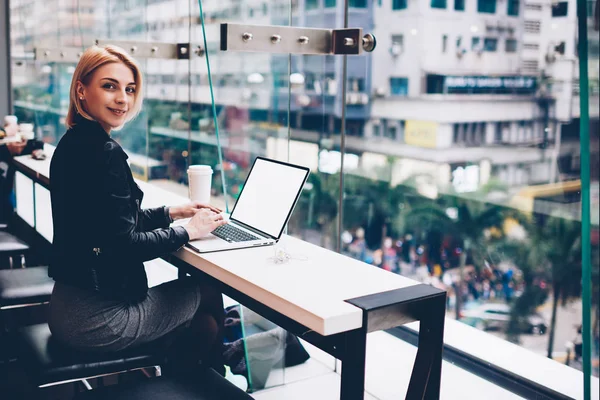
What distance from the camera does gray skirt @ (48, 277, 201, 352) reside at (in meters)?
1.66

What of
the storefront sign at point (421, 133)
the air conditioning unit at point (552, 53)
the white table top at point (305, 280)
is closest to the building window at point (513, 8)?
the air conditioning unit at point (552, 53)

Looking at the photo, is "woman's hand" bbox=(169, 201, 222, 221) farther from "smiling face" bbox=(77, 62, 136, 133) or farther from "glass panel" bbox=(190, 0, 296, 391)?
"smiling face" bbox=(77, 62, 136, 133)

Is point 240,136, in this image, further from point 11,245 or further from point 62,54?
point 11,245

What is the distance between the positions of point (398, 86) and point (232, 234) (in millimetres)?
32267

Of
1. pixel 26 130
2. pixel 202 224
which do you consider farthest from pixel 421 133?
pixel 202 224

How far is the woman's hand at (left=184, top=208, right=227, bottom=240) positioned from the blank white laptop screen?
6.3 inches

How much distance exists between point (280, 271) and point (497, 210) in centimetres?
2867

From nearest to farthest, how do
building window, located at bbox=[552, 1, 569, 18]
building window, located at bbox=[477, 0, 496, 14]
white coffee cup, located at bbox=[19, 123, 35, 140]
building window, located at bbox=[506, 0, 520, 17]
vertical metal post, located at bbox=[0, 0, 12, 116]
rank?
building window, located at bbox=[552, 1, 569, 18]
white coffee cup, located at bbox=[19, 123, 35, 140]
vertical metal post, located at bbox=[0, 0, 12, 116]
building window, located at bbox=[506, 0, 520, 17]
building window, located at bbox=[477, 0, 496, 14]

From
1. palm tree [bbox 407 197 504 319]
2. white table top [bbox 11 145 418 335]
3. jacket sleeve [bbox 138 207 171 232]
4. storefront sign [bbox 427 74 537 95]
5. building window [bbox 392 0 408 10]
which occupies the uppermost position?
building window [bbox 392 0 408 10]

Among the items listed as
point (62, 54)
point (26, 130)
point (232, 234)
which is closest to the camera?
point (232, 234)

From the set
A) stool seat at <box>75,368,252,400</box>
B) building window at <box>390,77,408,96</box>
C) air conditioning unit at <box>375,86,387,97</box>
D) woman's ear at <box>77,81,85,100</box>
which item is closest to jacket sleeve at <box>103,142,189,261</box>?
woman's ear at <box>77,81,85,100</box>

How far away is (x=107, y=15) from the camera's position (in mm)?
5637

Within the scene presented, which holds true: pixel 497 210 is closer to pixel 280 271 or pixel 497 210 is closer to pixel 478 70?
pixel 478 70

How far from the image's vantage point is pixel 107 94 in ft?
6.00
